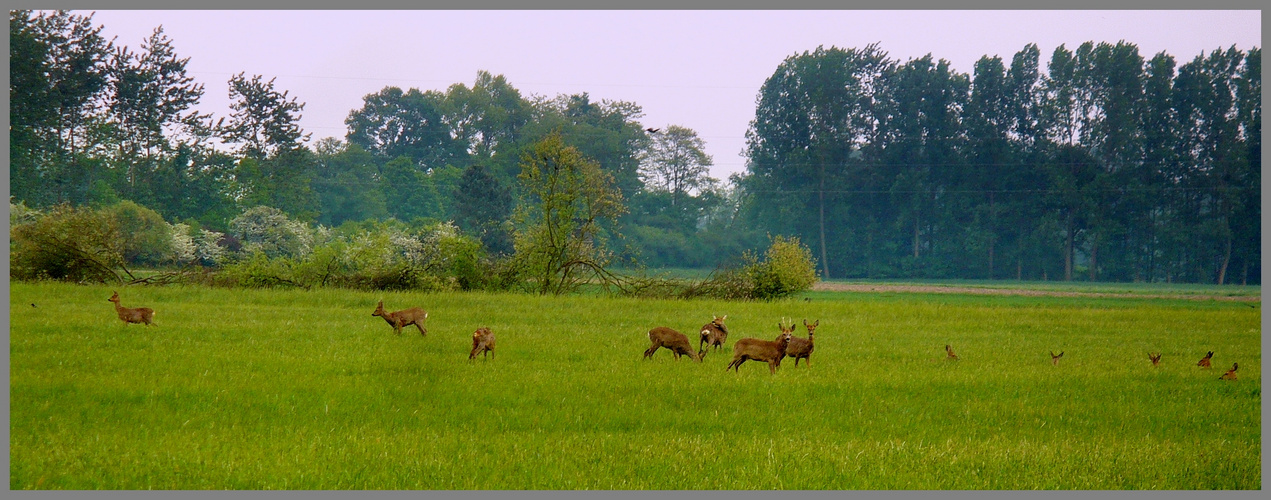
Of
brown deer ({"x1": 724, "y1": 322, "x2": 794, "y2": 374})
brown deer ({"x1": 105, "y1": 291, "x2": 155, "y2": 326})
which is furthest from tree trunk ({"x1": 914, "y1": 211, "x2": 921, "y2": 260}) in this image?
brown deer ({"x1": 105, "y1": 291, "x2": 155, "y2": 326})

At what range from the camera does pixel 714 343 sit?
16062 millimetres

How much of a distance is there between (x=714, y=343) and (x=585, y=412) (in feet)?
18.4

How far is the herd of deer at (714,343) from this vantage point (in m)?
13.3

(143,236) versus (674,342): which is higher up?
(143,236)

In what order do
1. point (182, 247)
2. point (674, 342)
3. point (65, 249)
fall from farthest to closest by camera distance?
point (182, 247) → point (65, 249) → point (674, 342)

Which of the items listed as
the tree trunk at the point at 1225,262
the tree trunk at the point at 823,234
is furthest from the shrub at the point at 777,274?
the tree trunk at the point at 823,234

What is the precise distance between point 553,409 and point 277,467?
3639 millimetres

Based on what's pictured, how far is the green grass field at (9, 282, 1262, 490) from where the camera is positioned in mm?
8469

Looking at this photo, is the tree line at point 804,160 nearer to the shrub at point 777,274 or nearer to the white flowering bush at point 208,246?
the white flowering bush at point 208,246

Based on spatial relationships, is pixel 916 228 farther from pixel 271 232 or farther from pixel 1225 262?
pixel 271 232

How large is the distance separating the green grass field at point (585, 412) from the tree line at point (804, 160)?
32.0 meters

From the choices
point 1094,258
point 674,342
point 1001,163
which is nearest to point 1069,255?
point 1094,258

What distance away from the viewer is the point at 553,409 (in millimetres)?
11047

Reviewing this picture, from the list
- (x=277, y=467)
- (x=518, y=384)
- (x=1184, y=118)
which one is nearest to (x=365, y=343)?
(x=518, y=384)
